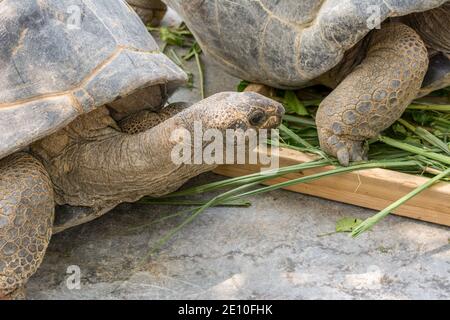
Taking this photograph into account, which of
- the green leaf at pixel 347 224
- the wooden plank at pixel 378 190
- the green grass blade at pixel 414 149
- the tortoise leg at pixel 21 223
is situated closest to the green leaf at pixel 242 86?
the wooden plank at pixel 378 190

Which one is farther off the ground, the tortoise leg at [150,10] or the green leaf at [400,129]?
the green leaf at [400,129]

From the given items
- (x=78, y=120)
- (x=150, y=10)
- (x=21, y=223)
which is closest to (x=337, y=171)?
(x=78, y=120)

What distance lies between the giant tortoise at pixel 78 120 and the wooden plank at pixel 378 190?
67 centimetres

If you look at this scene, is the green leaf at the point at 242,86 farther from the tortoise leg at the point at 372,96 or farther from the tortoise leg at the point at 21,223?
the tortoise leg at the point at 21,223

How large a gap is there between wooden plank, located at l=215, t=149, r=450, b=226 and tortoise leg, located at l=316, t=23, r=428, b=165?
0.40ft

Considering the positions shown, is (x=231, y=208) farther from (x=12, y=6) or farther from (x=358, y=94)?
(x=12, y=6)

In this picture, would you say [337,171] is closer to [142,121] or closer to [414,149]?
[414,149]

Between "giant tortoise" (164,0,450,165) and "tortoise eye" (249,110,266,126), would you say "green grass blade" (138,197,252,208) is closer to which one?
"giant tortoise" (164,0,450,165)

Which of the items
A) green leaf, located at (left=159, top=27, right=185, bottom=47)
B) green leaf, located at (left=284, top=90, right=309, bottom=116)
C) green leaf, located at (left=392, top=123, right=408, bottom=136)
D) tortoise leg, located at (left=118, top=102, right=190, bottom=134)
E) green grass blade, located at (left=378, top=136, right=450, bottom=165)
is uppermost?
tortoise leg, located at (left=118, top=102, right=190, bottom=134)

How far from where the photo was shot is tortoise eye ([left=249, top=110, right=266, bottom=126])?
9.77ft

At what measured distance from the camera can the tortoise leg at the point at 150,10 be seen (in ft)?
17.5

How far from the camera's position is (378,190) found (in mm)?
3643

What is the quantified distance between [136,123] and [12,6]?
766mm

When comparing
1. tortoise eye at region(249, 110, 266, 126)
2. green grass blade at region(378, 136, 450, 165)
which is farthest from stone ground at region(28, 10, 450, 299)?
tortoise eye at region(249, 110, 266, 126)
